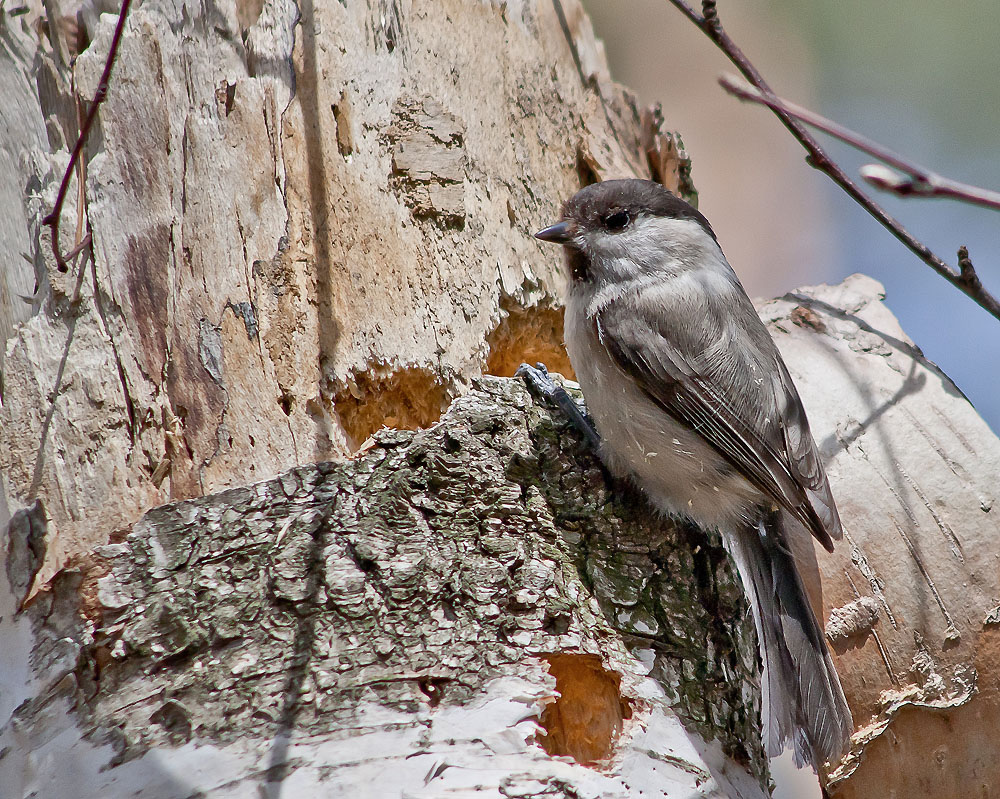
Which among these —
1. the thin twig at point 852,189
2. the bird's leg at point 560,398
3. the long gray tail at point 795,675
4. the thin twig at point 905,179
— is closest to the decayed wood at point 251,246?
the bird's leg at point 560,398

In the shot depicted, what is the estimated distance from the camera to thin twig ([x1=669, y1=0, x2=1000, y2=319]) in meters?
0.97

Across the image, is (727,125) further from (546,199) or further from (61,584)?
(61,584)

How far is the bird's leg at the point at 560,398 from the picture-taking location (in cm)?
202

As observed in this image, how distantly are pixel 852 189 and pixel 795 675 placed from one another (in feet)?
3.41

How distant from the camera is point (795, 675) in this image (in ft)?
6.59

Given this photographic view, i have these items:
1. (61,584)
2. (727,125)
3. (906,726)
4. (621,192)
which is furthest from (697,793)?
(727,125)

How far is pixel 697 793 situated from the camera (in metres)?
1.50

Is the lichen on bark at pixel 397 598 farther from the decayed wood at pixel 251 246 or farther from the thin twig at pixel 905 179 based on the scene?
the thin twig at pixel 905 179

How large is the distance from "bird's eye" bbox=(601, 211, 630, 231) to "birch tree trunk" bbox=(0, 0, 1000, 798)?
0.65ft

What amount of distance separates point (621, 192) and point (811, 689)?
50.4 inches

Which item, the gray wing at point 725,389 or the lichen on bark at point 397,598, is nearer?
the lichen on bark at point 397,598

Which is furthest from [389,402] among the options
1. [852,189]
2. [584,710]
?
[852,189]

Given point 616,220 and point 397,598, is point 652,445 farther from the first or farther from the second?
point 397,598

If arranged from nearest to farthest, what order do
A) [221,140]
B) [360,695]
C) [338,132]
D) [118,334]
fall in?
[360,695], [118,334], [221,140], [338,132]
